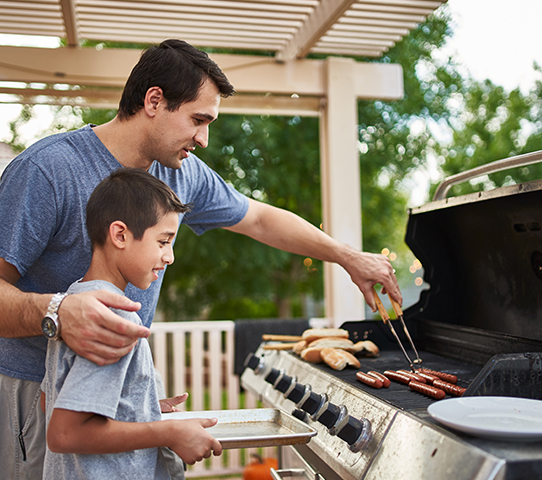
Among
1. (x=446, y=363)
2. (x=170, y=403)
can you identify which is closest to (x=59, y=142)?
(x=170, y=403)

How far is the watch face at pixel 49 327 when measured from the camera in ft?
3.29

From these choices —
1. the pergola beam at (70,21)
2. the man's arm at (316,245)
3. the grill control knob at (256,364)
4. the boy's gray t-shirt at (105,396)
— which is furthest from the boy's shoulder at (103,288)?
the pergola beam at (70,21)

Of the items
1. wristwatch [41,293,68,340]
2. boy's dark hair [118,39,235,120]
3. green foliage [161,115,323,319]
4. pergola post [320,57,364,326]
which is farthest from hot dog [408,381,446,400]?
green foliage [161,115,323,319]

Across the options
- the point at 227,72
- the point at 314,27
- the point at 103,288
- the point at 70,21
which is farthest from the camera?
the point at 227,72

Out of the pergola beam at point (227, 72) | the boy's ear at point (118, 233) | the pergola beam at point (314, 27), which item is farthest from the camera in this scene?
the pergola beam at point (227, 72)

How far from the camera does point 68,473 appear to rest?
3.36 ft

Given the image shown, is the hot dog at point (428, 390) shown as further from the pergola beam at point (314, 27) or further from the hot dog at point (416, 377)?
the pergola beam at point (314, 27)

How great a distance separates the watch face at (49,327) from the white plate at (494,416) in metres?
0.73

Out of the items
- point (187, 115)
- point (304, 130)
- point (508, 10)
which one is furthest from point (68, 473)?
point (508, 10)

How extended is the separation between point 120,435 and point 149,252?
35 centimetres

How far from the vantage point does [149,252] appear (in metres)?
1.07

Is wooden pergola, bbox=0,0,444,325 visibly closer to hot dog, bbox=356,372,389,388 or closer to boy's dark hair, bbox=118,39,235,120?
boy's dark hair, bbox=118,39,235,120

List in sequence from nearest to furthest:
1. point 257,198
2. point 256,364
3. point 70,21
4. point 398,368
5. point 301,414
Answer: point 301,414, point 398,368, point 256,364, point 70,21, point 257,198

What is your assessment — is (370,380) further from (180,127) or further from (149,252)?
(180,127)
